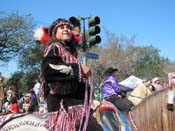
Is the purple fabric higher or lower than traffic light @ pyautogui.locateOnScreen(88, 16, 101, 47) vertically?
lower

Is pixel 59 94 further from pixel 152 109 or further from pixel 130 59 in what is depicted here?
pixel 130 59

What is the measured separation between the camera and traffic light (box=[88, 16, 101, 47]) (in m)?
9.99

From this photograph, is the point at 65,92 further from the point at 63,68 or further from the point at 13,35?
the point at 13,35

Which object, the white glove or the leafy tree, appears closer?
the white glove

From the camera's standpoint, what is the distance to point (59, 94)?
3.88m

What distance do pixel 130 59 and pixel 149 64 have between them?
37.9 ft

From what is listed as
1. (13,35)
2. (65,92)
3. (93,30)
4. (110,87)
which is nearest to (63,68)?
(65,92)

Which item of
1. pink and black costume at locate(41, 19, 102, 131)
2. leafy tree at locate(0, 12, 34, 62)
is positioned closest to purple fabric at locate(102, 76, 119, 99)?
pink and black costume at locate(41, 19, 102, 131)

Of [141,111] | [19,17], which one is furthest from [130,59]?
[141,111]

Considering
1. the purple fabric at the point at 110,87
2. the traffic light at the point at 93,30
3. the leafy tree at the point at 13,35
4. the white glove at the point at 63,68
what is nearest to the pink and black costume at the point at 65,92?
the white glove at the point at 63,68

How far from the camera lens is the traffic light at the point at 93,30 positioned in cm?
999

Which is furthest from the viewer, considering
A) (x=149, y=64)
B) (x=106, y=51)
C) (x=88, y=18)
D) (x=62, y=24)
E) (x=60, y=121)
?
(x=149, y=64)

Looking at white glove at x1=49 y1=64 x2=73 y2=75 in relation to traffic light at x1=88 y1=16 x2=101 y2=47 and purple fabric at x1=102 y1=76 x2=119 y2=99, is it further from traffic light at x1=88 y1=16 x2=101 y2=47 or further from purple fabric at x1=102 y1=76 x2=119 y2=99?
traffic light at x1=88 y1=16 x2=101 y2=47

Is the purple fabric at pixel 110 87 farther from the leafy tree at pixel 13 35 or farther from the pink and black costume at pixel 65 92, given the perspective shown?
the leafy tree at pixel 13 35
